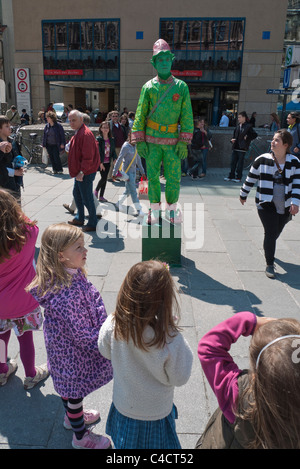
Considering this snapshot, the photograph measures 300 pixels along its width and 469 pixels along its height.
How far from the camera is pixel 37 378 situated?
2814 mm

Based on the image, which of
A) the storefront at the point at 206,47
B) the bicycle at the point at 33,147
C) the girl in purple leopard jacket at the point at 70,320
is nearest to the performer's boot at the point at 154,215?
the girl in purple leopard jacket at the point at 70,320

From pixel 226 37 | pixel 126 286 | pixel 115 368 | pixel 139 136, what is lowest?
pixel 115 368

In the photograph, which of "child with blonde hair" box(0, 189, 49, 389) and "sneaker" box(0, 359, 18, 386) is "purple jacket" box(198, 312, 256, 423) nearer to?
"child with blonde hair" box(0, 189, 49, 389)

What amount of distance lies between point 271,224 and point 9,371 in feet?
10.8

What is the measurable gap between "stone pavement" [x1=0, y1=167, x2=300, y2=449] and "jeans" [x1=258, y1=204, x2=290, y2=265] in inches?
11.5

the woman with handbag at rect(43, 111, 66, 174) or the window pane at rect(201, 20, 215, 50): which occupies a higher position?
the window pane at rect(201, 20, 215, 50)

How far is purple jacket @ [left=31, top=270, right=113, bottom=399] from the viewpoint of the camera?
6.78ft

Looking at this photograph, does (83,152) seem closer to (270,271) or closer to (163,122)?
(163,122)

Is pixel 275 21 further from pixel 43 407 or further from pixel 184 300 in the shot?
pixel 43 407

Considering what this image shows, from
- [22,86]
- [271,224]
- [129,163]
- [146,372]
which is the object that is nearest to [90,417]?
[146,372]

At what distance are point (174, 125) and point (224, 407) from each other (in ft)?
13.0

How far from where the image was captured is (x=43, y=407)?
8.55ft

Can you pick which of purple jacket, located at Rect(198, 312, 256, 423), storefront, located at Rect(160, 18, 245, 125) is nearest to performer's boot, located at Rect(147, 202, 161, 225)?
purple jacket, located at Rect(198, 312, 256, 423)

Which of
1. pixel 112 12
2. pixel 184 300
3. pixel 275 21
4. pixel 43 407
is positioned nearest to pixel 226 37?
pixel 275 21
